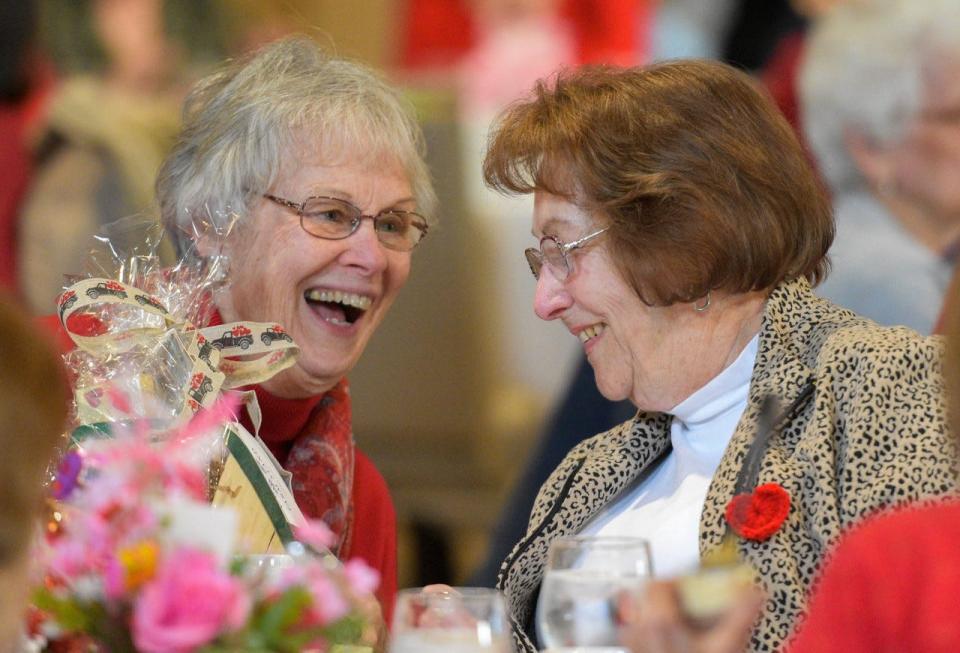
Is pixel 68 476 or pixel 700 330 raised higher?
pixel 68 476

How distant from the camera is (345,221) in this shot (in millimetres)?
2449

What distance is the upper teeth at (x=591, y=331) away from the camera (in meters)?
2.19

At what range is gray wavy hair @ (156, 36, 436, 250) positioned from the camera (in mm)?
2393

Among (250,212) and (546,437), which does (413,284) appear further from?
(250,212)

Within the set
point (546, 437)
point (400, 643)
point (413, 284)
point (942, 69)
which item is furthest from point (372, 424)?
point (400, 643)

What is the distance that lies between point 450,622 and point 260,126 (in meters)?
1.28

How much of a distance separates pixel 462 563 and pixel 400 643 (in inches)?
153

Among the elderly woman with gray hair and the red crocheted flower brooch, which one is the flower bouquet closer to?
the red crocheted flower brooch

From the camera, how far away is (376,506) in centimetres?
260

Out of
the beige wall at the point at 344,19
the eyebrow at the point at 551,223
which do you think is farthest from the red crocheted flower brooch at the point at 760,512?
the beige wall at the point at 344,19

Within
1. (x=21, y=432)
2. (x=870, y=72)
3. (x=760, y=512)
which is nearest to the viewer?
(x=21, y=432)

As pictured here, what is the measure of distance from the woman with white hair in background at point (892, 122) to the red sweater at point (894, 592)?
6.86ft

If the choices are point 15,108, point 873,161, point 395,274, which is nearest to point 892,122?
point 873,161

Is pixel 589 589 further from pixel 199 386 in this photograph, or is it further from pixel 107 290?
pixel 107 290
